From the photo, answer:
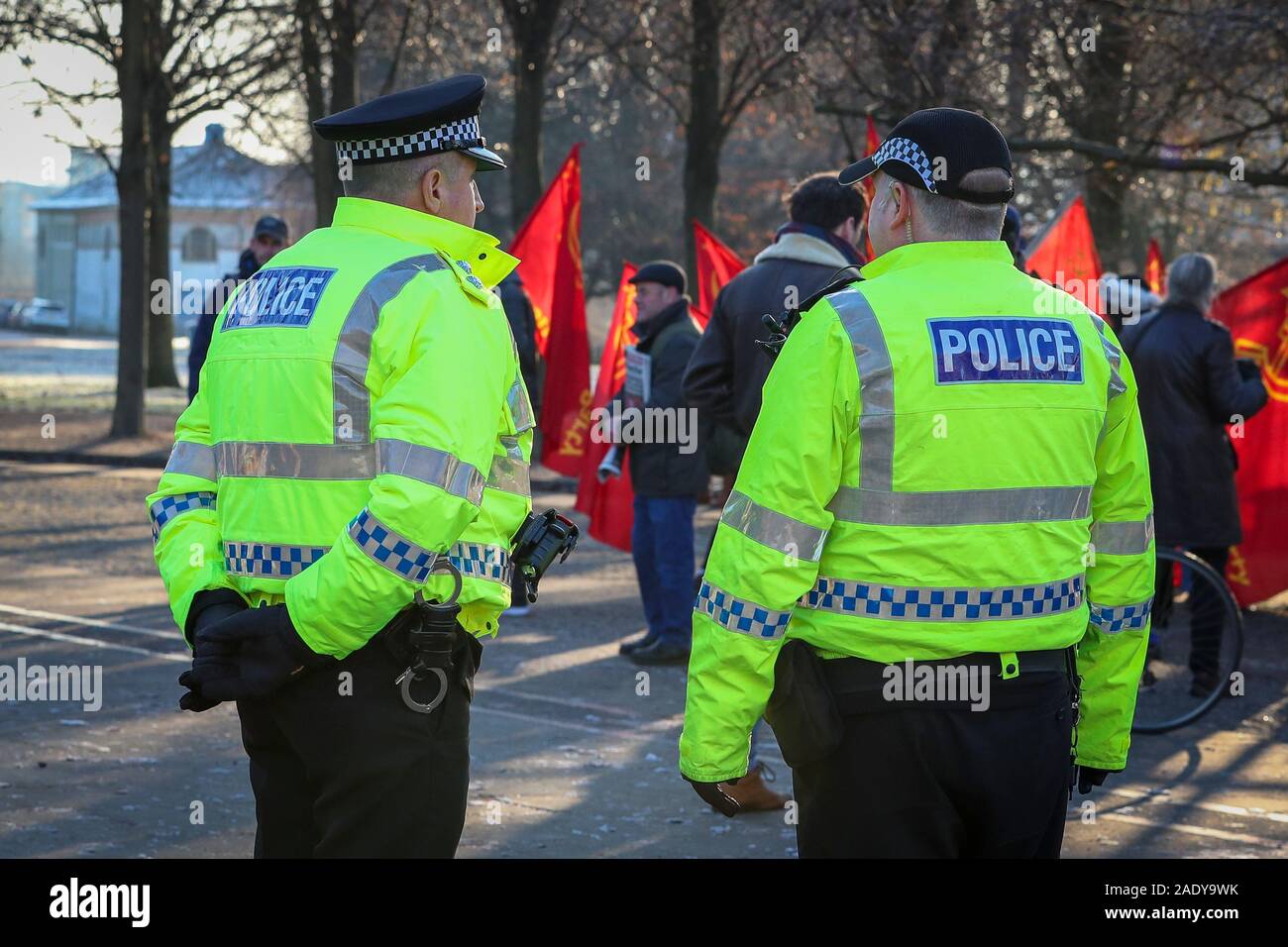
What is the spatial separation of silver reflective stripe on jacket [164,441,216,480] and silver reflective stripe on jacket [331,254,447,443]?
0.42 metres

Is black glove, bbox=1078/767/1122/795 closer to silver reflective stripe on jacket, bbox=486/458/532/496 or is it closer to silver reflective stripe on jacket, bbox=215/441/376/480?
silver reflective stripe on jacket, bbox=486/458/532/496

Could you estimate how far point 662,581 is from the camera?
27.0ft

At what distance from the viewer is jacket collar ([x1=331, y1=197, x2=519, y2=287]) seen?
3.13m

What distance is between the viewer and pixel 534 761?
6.33 metres

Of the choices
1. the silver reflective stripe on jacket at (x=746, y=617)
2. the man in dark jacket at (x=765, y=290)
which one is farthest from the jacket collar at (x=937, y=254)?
the man in dark jacket at (x=765, y=290)

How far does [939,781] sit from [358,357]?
4.31ft

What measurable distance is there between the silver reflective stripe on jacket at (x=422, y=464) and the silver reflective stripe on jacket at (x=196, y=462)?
55 cm

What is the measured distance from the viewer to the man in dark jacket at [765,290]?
6.02 m

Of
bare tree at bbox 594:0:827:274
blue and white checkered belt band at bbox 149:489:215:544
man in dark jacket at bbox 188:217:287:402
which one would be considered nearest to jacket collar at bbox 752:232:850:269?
blue and white checkered belt band at bbox 149:489:215:544

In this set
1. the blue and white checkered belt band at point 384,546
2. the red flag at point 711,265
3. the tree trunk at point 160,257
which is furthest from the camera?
the tree trunk at point 160,257

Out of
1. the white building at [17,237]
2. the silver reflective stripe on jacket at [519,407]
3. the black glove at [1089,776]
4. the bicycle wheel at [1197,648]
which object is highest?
the white building at [17,237]

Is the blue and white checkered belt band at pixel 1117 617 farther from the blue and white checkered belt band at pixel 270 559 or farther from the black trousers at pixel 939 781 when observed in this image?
the blue and white checkered belt band at pixel 270 559

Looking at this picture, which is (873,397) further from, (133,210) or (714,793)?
(133,210)

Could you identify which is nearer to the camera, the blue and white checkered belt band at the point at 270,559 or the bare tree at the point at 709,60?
the blue and white checkered belt band at the point at 270,559
